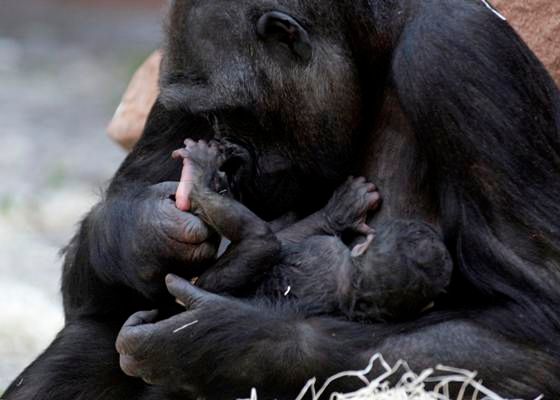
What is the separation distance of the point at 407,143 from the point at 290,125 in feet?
1.07

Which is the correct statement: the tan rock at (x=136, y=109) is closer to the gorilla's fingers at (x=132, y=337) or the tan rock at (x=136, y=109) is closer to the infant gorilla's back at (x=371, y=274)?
the infant gorilla's back at (x=371, y=274)

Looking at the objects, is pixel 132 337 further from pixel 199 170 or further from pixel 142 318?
pixel 199 170

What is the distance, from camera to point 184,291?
349 centimetres

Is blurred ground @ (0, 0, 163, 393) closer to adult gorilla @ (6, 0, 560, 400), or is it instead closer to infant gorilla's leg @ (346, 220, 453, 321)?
adult gorilla @ (6, 0, 560, 400)

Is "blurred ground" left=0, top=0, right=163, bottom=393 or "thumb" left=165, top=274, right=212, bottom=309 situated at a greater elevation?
"thumb" left=165, top=274, right=212, bottom=309

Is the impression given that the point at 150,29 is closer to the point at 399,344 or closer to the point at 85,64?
the point at 85,64

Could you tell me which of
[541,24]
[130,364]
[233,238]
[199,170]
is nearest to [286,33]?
[199,170]

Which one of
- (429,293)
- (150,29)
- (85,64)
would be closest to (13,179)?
(85,64)

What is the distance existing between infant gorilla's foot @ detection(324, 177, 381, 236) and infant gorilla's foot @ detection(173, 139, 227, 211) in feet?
1.03

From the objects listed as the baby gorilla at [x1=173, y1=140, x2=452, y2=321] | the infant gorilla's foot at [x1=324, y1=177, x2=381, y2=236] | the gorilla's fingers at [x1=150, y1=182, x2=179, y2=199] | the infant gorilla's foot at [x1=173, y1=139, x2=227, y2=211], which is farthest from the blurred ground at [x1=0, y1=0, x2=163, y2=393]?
the infant gorilla's foot at [x1=324, y1=177, x2=381, y2=236]

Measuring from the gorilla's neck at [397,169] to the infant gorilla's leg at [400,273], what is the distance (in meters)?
0.15

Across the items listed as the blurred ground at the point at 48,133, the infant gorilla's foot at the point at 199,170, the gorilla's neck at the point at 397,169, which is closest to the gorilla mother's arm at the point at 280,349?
the infant gorilla's foot at the point at 199,170

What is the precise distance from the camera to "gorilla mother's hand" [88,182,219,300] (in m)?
3.61

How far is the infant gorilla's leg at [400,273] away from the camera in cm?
341
